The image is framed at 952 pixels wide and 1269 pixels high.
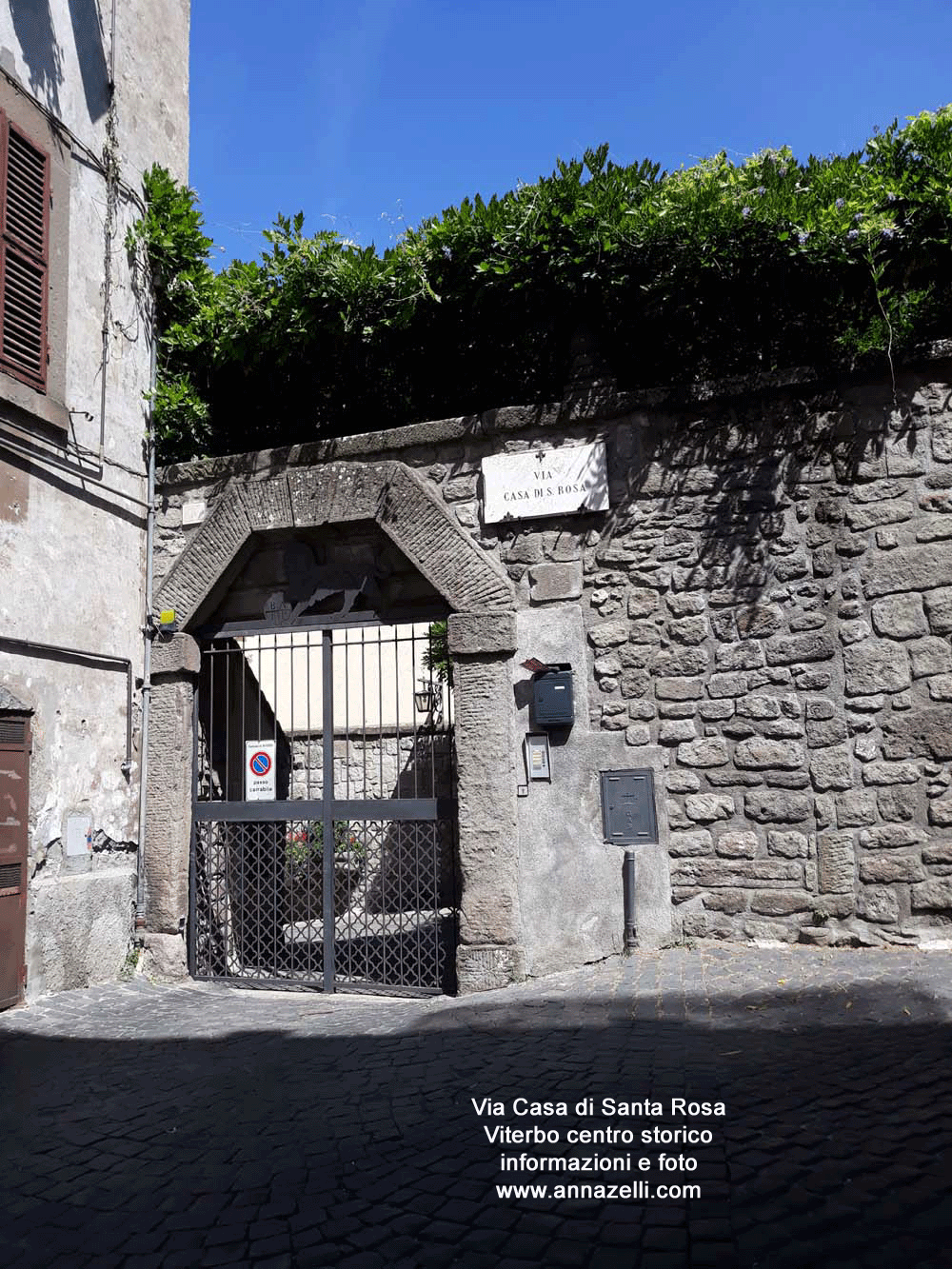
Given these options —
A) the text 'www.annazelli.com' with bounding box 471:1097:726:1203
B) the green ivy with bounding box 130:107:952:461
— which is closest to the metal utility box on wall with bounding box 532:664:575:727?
the green ivy with bounding box 130:107:952:461

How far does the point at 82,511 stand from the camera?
5.92 metres

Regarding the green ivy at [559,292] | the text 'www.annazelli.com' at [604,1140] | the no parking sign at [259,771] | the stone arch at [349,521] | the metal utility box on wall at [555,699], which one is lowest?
the text 'www.annazelli.com' at [604,1140]

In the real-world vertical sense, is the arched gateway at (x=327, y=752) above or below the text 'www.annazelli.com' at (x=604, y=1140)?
above

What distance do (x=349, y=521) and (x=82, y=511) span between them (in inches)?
64.2

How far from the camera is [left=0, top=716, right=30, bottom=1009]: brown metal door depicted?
513 centimetres

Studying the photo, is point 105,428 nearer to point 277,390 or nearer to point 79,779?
point 277,390

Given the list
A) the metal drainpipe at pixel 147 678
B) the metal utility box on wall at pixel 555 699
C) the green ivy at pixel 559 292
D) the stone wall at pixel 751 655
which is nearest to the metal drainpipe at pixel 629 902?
the stone wall at pixel 751 655

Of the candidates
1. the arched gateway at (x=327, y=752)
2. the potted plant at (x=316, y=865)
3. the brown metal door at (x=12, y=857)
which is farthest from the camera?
the potted plant at (x=316, y=865)

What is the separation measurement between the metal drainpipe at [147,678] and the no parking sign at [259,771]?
68 centimetres

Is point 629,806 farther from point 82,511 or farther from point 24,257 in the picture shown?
point 24,257

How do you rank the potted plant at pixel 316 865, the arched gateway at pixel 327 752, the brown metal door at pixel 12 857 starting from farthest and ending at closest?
the potted plant at pixel 316 865
the arched gateway at pixel 327 752
the brown metal door at pixel 12 857

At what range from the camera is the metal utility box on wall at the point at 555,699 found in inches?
212

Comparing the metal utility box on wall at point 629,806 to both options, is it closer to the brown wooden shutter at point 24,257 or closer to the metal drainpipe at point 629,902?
the metal drainpipe at point 629,902

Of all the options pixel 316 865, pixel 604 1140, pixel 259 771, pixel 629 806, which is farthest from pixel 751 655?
pixel 316 865
